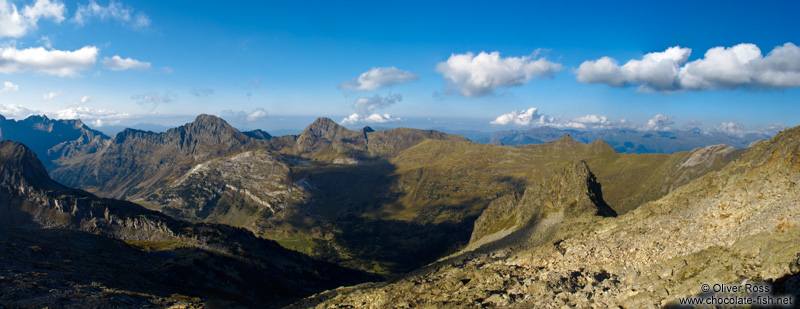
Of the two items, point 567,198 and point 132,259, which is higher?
point 567,198

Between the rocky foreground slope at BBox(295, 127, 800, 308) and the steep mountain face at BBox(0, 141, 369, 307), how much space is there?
5450 cm

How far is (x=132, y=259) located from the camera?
102312 millimetres

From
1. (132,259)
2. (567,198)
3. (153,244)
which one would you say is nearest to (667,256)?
(567,198)

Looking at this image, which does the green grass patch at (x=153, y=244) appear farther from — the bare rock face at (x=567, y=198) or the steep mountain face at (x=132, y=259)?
the bare rock face at (x=567, y=198)

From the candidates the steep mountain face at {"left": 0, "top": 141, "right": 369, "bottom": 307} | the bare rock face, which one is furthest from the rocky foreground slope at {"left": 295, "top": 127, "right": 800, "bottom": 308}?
the steep mountain face at {"left": 0, "top": 141, "right": 369, "bottom": 307}

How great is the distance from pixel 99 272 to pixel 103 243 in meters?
37.7

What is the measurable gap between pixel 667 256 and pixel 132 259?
126340 millimetres

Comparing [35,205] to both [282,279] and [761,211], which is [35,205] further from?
[761,211]

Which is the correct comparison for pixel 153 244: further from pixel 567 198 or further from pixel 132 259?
pixel 567 198

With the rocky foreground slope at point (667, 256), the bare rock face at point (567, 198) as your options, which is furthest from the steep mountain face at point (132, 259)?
the bare rock face at point (567, 198)

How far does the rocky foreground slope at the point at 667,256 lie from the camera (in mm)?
28578

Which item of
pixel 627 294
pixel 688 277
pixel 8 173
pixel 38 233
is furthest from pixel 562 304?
pixel 8 173

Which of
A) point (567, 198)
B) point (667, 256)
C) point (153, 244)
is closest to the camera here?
point (667, 256)

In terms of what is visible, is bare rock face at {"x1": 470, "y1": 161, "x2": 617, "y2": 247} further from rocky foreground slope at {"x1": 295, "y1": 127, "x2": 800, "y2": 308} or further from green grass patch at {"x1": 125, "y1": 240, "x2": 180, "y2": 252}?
green grass patch at {"x1": 125, "y1": 240, "x2": 180, "y2": 252}
